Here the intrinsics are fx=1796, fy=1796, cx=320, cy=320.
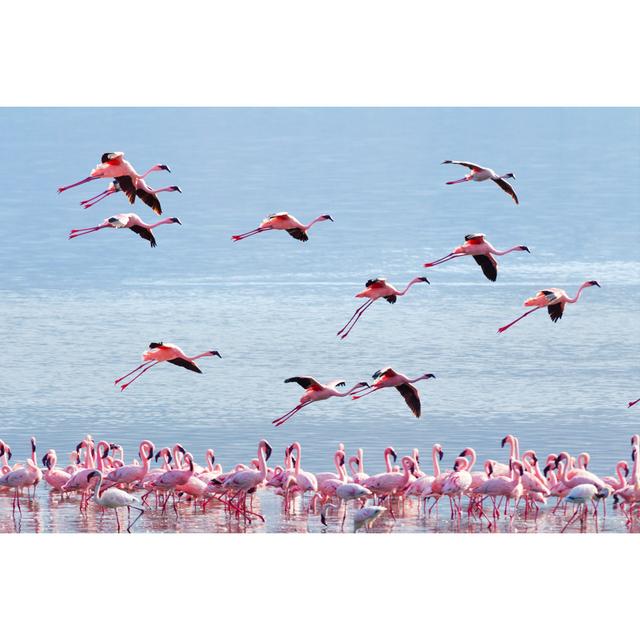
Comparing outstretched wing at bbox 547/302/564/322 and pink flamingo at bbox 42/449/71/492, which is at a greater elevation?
outstretched wing at bbox 547/302/564/322

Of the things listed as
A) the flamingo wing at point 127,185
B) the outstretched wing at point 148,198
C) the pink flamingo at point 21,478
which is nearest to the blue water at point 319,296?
the pink flamingo at point 21,478

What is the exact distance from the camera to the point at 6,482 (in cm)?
1360

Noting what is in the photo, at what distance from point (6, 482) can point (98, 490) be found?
874 millimetres

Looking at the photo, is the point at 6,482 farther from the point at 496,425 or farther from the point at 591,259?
the point at 591,259

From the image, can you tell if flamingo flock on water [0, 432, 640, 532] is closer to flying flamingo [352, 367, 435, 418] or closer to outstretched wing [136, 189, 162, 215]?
flying flamingo [352, 367, 435, 418]

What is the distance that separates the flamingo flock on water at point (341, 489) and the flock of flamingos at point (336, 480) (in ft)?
0.03

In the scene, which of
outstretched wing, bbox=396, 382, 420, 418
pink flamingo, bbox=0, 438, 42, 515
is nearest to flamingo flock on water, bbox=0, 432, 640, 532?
pink flamingo, bbox=0, 438, 42, 515

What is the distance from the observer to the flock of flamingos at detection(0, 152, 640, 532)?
41.7ft

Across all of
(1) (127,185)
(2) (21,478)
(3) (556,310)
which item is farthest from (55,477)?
(3) (556,310)

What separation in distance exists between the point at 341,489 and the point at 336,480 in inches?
21.6

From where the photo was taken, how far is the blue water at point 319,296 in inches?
703

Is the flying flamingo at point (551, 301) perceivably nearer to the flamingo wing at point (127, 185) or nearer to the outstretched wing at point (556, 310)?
the outstretched wing at point (556, 310)

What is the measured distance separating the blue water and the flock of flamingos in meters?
1.65

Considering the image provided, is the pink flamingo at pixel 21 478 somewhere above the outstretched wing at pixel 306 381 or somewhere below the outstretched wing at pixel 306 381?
below
